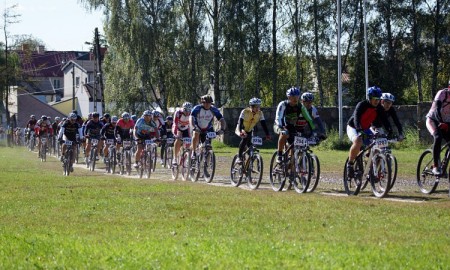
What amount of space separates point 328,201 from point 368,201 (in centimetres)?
59

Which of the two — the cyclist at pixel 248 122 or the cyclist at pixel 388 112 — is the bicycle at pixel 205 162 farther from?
the cyclist at pixel 388 112

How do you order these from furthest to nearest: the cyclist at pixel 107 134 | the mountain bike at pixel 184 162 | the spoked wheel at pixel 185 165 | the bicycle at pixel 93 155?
1. the bicycle at pixel 93 155
2. the cyclist at pixel 107 134
3. the mountain bike at pixel 184 162
4. the spoked wheel at pixel 185 165

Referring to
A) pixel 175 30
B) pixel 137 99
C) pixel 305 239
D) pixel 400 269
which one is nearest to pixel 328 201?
pixel 305 239

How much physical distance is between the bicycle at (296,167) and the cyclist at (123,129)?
1177 centimetres

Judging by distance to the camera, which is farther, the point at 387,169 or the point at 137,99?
the point at 137,99

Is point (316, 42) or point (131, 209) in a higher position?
point (316, 42)

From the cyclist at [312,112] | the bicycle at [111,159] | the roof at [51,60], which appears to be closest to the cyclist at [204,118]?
the cyclist at [312,112]

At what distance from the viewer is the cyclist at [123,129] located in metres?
29.4

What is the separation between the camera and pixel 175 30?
55.2m

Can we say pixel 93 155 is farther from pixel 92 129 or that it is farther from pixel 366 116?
pixel 366 116

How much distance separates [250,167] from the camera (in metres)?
19.6

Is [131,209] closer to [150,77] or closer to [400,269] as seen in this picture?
[400,269]

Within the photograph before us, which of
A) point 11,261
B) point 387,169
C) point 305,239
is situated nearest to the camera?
point 11,261

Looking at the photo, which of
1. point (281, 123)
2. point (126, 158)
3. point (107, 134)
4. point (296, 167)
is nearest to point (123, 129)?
point (126, 158)
